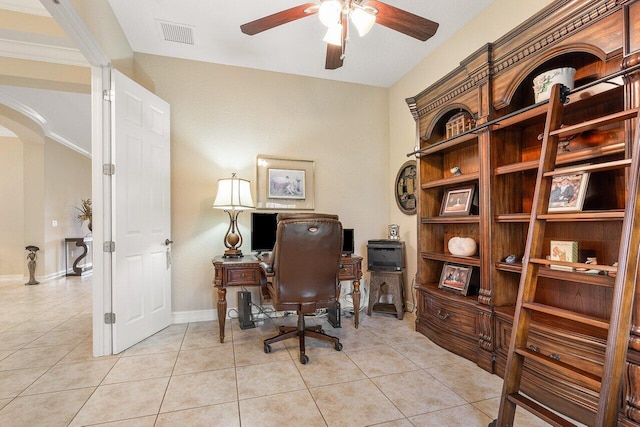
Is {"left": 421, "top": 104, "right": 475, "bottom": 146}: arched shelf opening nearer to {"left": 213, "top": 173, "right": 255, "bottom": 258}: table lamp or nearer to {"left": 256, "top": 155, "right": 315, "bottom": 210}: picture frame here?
{"left": 256, "top": 155, "right": 315, "bottom": 210}: picture frame

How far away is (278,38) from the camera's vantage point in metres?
2.98

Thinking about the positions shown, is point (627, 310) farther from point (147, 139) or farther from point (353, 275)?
point (147, 139)

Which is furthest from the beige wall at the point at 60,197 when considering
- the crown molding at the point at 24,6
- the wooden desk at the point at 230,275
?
the wooden desk at the point at 230,275

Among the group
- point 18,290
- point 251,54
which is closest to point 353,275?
point 251,54

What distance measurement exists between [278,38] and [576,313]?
320cm

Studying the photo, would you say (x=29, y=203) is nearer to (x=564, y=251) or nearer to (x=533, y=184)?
(x=533, y=184)

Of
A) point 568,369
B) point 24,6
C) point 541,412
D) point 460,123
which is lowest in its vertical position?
point 541,412

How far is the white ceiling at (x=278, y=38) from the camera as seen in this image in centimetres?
256

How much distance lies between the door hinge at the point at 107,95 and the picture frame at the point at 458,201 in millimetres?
3100

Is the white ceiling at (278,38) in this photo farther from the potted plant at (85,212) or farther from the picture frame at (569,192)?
the potted plant at (85,212)

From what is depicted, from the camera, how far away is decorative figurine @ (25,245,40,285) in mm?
5426

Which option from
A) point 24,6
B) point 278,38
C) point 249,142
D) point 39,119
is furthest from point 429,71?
point 39,119

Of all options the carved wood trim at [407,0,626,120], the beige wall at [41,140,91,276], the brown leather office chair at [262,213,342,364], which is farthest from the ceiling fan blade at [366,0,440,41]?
the beige wall at [41,140,91,276]

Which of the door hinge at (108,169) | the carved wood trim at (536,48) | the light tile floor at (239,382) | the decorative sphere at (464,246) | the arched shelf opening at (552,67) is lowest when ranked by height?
the light tile floor at (239,382)
